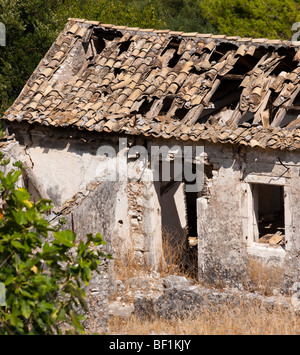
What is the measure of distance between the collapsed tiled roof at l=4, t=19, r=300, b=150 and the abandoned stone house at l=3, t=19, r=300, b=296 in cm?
3

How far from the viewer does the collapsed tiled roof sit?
13.8m

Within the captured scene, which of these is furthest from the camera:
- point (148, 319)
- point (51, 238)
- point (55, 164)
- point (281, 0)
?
point (281, 0)

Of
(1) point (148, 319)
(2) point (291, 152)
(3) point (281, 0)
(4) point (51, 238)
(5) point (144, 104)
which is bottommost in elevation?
(1) point (148, 319)

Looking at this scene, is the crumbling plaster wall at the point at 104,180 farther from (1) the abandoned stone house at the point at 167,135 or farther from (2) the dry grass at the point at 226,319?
(2) the dry grass at the point at 226,319

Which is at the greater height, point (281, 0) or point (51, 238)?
point (281, 0)

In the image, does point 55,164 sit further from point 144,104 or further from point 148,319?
point 148,319

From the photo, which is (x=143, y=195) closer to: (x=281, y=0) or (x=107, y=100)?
(x=107, y=100)

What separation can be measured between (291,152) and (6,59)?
12.0 meters

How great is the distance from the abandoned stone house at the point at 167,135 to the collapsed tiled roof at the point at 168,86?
26 millimetres

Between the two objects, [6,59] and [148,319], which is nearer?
[148,319]

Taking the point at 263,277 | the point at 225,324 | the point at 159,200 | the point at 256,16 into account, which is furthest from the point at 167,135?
the point at 256,16

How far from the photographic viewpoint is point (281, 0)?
2631 cm
